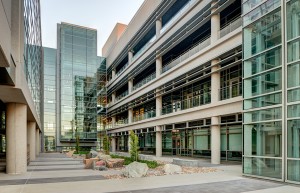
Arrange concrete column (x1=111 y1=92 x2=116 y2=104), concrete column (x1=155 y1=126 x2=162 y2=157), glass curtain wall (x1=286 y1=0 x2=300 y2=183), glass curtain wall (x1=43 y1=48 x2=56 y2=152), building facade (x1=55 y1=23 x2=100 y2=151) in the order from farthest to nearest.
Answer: concrete column (x1=111 y1=92 x2=116 y2=104) < glass curtain wall (x1=43 y1=48 x2=56 y2=152) < building facade (x1=55 y1=23 x2=100 y2=151) < concrete column (x1=155 y1=126 x2=162 y2=157) < glass curtain wall (x1=286 y1=0 x2=300 y2=183)

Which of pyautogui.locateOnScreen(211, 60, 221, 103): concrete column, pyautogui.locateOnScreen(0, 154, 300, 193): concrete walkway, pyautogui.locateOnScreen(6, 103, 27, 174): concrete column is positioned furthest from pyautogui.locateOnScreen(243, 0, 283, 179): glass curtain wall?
pyautogui.locateOnScreen(6, 103, 27, 174): concrete column

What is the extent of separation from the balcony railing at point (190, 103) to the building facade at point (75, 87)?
2621 cm

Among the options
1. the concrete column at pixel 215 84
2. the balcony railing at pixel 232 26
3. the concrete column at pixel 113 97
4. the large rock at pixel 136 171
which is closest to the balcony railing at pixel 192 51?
the balcony railing at pixel 232 26

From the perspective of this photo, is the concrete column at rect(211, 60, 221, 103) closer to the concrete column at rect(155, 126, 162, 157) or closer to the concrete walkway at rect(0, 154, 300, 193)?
the concrete walkway at rect(0, 154, 300, 193)

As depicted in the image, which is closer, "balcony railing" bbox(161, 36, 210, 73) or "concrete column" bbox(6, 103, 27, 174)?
"concrete column" bbox(6, 103, 27, 174)

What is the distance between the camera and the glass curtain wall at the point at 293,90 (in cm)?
1213

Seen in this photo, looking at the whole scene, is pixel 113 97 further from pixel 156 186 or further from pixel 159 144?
pixel 156 186

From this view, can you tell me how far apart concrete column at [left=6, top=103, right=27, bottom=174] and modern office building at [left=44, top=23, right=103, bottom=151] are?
36.9 metres

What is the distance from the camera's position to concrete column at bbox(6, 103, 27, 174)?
1703 cm

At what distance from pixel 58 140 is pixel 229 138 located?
3788cm

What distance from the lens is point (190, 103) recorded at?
28.3 m

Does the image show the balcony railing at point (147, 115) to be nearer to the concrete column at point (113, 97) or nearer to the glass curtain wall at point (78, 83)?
the concrete column at point (113, 97)

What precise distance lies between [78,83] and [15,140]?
129 ft

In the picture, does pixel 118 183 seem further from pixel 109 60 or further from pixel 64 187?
pixel 109 60
